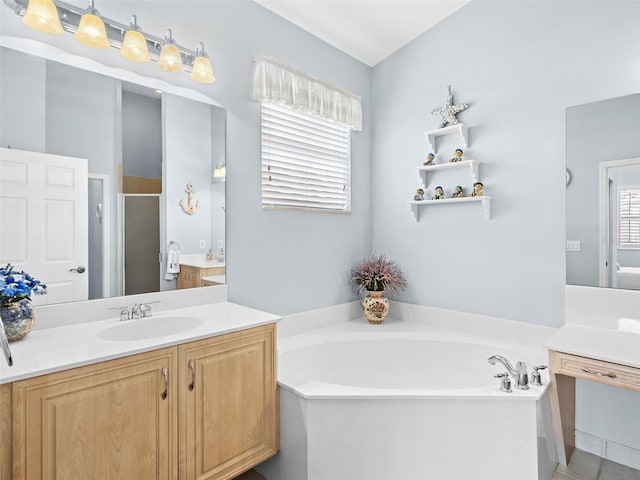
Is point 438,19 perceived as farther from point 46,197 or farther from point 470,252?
point 46,197

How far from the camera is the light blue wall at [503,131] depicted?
6.75 feet

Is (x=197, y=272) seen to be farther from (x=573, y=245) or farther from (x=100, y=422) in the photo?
(x=573, y=245)

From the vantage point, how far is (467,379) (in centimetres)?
228

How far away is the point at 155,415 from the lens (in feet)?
4.41

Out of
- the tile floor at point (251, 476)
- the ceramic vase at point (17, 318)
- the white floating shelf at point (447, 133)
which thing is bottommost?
the tile floor at point (251, 476)

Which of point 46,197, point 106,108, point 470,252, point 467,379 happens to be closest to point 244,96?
point 106,108

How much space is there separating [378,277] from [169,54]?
2039 millimetres

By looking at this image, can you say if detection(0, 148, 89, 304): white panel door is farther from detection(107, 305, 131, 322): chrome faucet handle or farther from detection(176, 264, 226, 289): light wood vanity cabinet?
detection(176, 264, 226, 289): light wood vanity cabinet

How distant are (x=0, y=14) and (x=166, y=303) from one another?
142 centimetres

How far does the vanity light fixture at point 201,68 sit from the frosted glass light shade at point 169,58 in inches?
3.8

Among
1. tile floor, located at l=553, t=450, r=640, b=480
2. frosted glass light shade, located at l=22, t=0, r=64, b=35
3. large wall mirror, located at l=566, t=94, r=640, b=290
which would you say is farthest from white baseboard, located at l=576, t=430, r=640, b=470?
frosted glass light shade, located at l=22, t=0, r=64, b=35

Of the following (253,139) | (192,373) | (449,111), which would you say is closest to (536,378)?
(192,373)

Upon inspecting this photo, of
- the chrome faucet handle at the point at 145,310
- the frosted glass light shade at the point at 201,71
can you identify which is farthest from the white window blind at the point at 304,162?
the chrome faucet handle at the point at 145,310

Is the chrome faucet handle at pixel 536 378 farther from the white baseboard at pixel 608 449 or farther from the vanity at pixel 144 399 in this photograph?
the vanity at pixel 144 399
